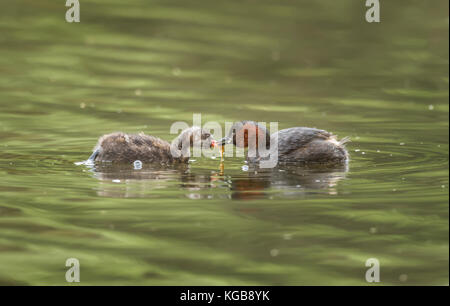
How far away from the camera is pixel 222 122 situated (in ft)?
40.3

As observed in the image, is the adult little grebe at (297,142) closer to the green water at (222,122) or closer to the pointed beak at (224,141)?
the pointed beak at (224,141)

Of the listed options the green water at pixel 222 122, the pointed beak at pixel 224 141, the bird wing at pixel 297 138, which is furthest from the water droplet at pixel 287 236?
the pointed beak at pixel 224 141

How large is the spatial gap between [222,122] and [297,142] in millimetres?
2151

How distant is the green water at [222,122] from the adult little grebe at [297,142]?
0.28m

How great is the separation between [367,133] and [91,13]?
364 inches

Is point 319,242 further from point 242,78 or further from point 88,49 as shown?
point 88,49

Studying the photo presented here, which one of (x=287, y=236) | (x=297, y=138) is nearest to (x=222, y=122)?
(x=297, y=138)

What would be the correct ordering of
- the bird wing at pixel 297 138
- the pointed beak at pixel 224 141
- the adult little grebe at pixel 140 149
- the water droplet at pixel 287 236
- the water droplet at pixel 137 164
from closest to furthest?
the water droplet at pixel 287 236, the water droplet at pixel 137 164, the adult little grebe at pixel 140 149, the bird wing at pixel 297 138, the pointed beak at pixel 224 141

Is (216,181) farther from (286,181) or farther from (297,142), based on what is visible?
(297,142)

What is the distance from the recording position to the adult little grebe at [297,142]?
33.5 ft

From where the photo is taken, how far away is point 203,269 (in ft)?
20.7

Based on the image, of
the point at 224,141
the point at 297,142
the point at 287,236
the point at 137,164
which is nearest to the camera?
the point at 287,236
